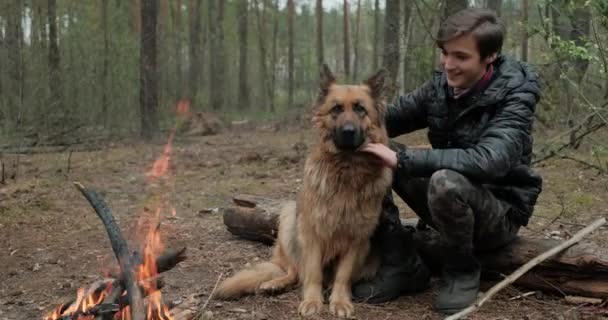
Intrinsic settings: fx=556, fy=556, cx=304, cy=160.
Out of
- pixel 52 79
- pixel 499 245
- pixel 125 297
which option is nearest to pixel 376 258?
pixel 499 245

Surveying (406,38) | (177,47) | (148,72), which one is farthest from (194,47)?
(406,38)

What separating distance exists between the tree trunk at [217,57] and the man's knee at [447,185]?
921 inches

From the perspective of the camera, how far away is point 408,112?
4.15m

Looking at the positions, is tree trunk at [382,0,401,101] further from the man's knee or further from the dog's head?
the man's knee

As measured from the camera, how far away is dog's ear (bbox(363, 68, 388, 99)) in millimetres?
3986

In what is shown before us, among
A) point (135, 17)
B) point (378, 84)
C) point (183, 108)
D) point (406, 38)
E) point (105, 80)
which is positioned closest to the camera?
point (378, 84)

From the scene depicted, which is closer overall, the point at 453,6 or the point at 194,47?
the point at 453,6

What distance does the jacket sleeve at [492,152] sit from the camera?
10.9 ft

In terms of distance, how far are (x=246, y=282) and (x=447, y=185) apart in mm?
1617

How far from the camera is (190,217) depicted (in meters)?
6.80

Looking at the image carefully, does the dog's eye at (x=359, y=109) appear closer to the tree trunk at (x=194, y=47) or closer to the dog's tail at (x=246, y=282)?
the dog's tail at (x=246, y=282)

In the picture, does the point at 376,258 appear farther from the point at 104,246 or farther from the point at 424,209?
the point at 104,246

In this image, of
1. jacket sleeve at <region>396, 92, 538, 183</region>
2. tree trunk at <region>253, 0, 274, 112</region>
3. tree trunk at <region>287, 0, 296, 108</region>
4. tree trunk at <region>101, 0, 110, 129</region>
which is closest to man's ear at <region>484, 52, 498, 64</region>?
jacket sleeve at <region>396, 92, 538, 183</region>

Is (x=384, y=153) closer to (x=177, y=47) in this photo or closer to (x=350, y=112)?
(x=350, y=112)
